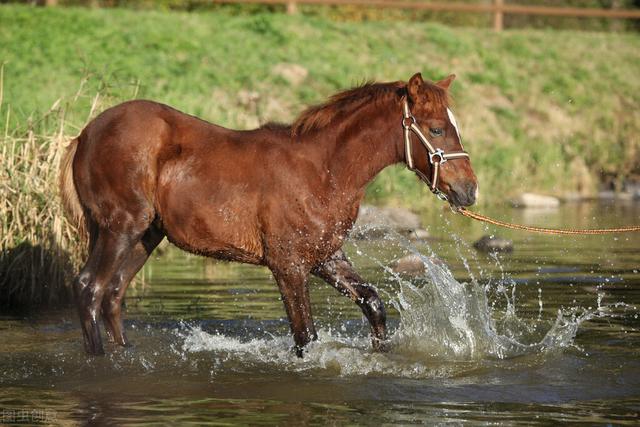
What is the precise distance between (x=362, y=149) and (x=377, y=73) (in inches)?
612

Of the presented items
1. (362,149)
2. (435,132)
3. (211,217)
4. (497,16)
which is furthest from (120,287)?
(497,16)

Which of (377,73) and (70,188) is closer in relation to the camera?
(70,188)

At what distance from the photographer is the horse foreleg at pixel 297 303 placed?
7934 mm

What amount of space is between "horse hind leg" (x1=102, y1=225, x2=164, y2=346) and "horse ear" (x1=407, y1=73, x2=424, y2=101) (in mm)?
2186

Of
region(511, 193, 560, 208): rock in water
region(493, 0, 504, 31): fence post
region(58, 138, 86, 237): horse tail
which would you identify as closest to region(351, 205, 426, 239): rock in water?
region(511, 193, 560, 208): rock in water

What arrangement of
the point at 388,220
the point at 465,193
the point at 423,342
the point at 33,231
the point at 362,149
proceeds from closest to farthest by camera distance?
the point at 465,193
the point at 362,149
the point at 423,342
the point at 33,231
the point at 388,220

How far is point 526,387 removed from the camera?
7.24 m

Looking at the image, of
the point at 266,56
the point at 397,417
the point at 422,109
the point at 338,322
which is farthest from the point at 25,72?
the point at 397,417

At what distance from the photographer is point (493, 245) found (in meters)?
14.0

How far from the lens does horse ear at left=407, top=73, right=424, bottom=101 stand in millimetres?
7624

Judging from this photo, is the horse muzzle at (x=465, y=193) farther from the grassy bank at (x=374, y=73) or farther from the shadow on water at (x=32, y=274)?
the grassy bank at (x=374, y=73)

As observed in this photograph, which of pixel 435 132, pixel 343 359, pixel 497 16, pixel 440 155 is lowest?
pixel 343 359

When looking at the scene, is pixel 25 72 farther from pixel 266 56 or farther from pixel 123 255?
pixel 123 255

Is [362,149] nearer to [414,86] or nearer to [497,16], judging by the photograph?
[414,86]
